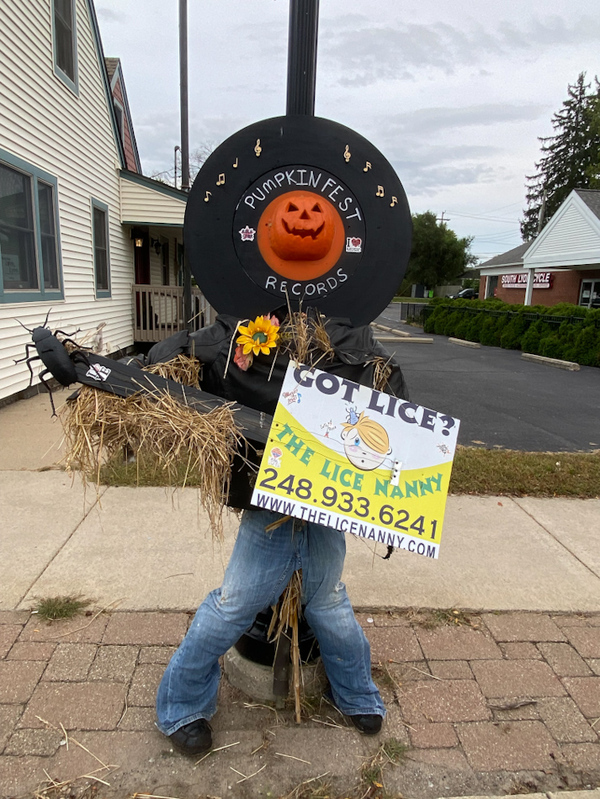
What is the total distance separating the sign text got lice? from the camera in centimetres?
163

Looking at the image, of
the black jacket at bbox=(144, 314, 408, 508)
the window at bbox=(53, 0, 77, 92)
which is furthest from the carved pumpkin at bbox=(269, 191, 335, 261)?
the window at bbox=(53, 0, 77, 92)

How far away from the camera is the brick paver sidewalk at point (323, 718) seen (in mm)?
1795

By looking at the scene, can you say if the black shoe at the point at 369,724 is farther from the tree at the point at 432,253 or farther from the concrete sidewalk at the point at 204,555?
the tree at the point at 432,253

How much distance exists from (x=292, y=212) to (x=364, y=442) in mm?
748

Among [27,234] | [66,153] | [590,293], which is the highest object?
[66,153]

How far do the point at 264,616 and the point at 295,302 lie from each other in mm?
1219

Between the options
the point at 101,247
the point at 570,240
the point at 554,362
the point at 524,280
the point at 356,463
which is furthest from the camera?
the point at 524,280

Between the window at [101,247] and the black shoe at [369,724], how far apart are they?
8666 millimetres

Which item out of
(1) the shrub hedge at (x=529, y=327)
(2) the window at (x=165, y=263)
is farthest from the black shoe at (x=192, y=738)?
(1) the shrub hedge at (x=529, y=327)

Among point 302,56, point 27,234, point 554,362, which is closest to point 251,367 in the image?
point 302,56

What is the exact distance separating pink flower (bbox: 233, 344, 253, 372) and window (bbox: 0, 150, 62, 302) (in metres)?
5.12

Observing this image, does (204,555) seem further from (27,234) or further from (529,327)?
(529,327)

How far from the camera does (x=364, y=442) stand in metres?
1.63

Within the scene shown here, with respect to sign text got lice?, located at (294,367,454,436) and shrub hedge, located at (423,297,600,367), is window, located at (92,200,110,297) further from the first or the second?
shrub hedge, located at (423,297,600,367)
